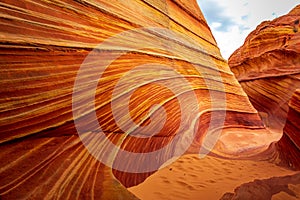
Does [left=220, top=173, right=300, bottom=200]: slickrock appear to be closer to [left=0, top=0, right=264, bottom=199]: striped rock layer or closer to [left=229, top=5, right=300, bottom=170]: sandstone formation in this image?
[left=0, top=0, right=264, bottom=199]: striped rock layer

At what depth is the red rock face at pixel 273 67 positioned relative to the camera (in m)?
8.59

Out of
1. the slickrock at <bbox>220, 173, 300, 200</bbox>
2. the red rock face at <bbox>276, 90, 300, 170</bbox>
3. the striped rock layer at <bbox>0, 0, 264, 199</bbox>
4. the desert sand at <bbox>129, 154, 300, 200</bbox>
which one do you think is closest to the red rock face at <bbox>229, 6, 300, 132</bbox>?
the red rock face at <bbox>276, 90, 300, 170</bbox>

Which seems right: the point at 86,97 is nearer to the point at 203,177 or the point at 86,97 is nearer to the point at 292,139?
the point at 203,177

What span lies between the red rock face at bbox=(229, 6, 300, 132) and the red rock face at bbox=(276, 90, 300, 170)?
485 centimetres

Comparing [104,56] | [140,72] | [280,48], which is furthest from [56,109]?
[280,48]

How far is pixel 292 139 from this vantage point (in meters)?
3.33

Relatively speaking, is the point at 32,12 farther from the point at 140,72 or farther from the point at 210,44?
the point at 210,44

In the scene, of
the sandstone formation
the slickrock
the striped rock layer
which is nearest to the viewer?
the striped rock layer

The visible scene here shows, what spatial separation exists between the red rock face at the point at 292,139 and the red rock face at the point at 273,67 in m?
4.85

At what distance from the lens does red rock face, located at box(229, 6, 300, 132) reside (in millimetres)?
8586

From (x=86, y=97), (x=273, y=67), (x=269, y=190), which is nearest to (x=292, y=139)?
(x=269, y=190)

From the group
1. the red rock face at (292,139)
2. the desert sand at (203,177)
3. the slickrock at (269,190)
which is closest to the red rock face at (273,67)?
the red rock face at (292,139)

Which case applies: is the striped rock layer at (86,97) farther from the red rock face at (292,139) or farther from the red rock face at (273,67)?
the red rock face at (273,67)

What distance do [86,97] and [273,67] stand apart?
1093cm
